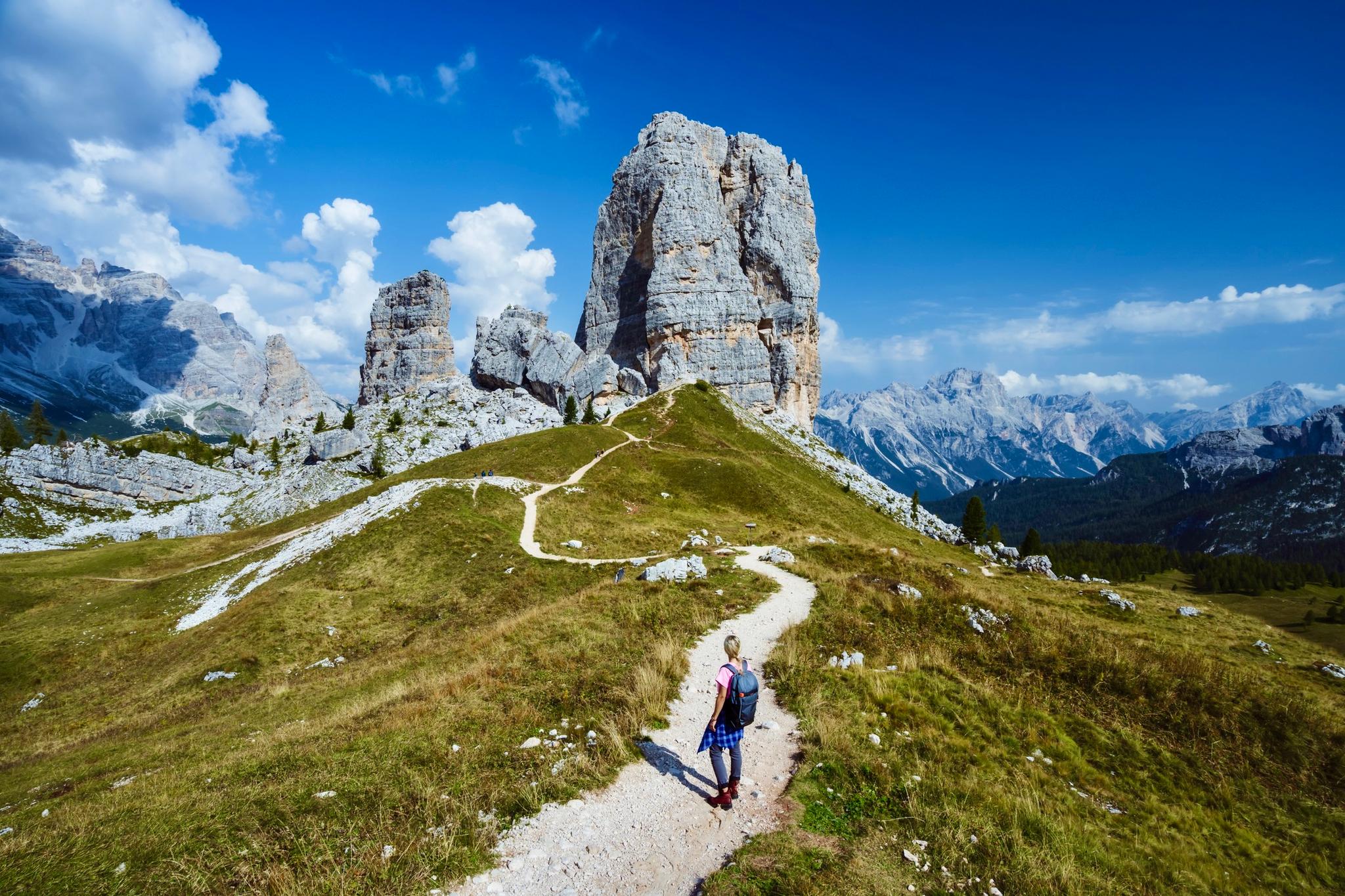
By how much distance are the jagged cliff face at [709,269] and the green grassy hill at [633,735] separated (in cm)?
11041

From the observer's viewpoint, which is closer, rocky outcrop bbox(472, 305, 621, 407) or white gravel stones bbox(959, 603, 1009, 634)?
white gravel stones bbox(959, 603, 1009, 634)

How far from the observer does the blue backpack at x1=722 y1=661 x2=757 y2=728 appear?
10.3m

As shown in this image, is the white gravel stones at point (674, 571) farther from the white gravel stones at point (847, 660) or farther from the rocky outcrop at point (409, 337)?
the rocky outcrop at point (409, 337)

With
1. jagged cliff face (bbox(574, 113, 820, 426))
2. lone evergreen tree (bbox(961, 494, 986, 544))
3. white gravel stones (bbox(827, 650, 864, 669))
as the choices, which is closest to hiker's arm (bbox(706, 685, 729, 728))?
white gravel stones (bbox(827, 650, 864, 669))

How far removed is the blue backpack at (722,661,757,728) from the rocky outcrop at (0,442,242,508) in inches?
4842

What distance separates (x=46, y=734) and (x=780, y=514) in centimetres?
5623

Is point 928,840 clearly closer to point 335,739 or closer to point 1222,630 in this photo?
point 335,739

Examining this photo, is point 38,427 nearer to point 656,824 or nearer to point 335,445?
point 335,445

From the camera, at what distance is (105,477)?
299 ft

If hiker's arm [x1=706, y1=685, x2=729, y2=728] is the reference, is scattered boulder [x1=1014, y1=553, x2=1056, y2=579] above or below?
below

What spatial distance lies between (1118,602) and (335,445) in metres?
119

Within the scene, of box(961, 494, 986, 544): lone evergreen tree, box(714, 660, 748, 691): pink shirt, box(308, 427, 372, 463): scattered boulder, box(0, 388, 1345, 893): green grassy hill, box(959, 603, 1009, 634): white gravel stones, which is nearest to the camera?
box(0, 388, 1345, 893): green grassy hill

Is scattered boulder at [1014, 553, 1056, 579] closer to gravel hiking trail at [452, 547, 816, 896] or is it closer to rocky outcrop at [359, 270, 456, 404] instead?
gravel hiking trail at [452, 547, 816, 896]

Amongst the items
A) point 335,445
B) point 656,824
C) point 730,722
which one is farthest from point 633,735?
point 335,445
